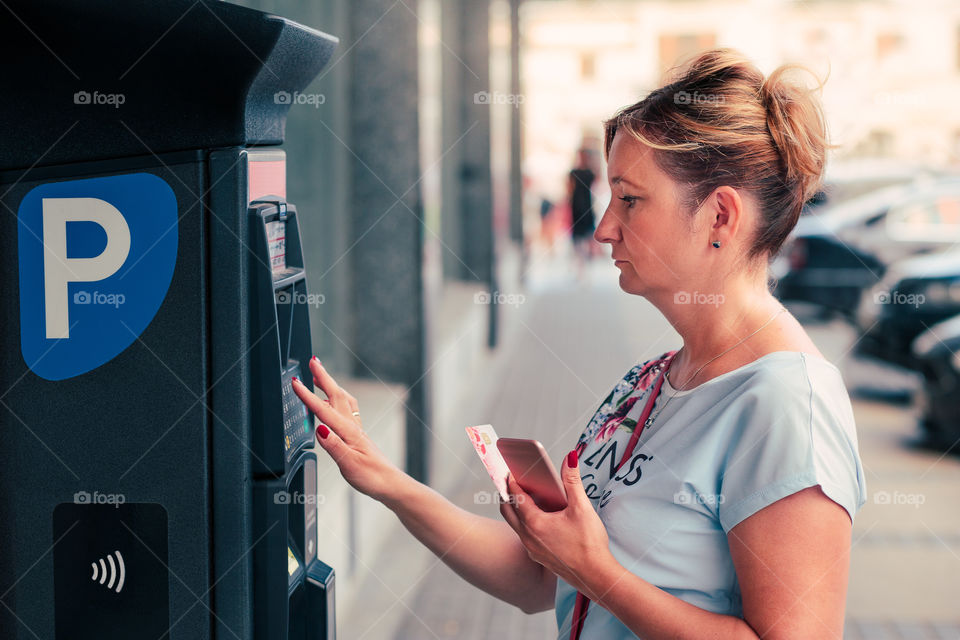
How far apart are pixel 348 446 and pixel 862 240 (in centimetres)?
902

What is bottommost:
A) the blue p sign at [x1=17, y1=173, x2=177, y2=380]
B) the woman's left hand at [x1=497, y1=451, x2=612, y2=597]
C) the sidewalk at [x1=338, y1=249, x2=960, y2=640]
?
the sidewalk at [x1=338, y1=249, x2=960, y2=640]

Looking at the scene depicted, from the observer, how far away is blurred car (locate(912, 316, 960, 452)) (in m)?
5.91

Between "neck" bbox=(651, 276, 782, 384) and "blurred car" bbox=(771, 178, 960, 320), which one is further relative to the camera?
"blurred car" bbox=(771, 178, 960, 320)

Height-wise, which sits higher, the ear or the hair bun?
the hair bun

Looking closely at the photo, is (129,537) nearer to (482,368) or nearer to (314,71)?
(314,71)

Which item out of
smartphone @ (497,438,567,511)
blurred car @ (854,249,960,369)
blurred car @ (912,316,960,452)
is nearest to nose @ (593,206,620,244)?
smartphone @ (497,438,567,511)

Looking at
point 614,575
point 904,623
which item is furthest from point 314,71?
point 904,623

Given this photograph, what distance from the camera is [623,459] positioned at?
5.64ft

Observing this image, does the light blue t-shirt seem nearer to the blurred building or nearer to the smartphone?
the smartphone

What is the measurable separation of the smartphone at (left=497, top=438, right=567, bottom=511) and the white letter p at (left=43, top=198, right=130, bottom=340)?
74cm

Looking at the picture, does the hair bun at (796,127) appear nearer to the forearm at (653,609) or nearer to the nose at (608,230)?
the nose at (608,230)

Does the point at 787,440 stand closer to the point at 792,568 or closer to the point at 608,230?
the point at 792,568

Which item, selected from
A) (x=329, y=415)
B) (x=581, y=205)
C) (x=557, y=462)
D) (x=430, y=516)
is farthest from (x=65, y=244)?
(x=581, y=205)

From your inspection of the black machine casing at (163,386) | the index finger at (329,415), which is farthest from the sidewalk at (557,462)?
the index finger at (329,415)
